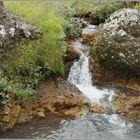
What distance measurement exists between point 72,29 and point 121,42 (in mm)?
2131

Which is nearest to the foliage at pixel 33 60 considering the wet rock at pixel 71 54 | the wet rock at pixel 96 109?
the wet rock at pixel 71 54

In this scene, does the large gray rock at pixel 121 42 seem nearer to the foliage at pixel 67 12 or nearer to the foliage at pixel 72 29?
the foliage at pixel 72 29

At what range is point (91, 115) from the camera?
9109 millimetres

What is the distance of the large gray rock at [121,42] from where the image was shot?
10.1m

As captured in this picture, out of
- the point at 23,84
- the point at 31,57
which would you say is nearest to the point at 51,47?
the point at 31,57

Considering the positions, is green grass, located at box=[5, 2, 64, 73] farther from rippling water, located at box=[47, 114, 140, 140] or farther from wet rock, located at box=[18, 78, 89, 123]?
rippling water, located at box=[47, 114, 140, 140]

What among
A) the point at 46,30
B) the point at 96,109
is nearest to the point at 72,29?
the point at 46,30

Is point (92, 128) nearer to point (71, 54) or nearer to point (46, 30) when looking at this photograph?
point (71, 54)

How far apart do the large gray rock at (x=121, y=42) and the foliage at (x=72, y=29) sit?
140 centimetres

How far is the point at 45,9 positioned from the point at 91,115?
3996 mm

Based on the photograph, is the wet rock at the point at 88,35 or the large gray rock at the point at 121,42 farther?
the wet rock at the point at 88,35

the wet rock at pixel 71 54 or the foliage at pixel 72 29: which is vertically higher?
the foliage at pixel 72 29

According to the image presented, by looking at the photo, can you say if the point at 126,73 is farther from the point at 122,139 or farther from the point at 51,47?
the point at 122,139

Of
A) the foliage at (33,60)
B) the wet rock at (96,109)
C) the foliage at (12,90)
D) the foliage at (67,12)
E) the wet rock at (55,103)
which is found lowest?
the wet rock at (96,109)
